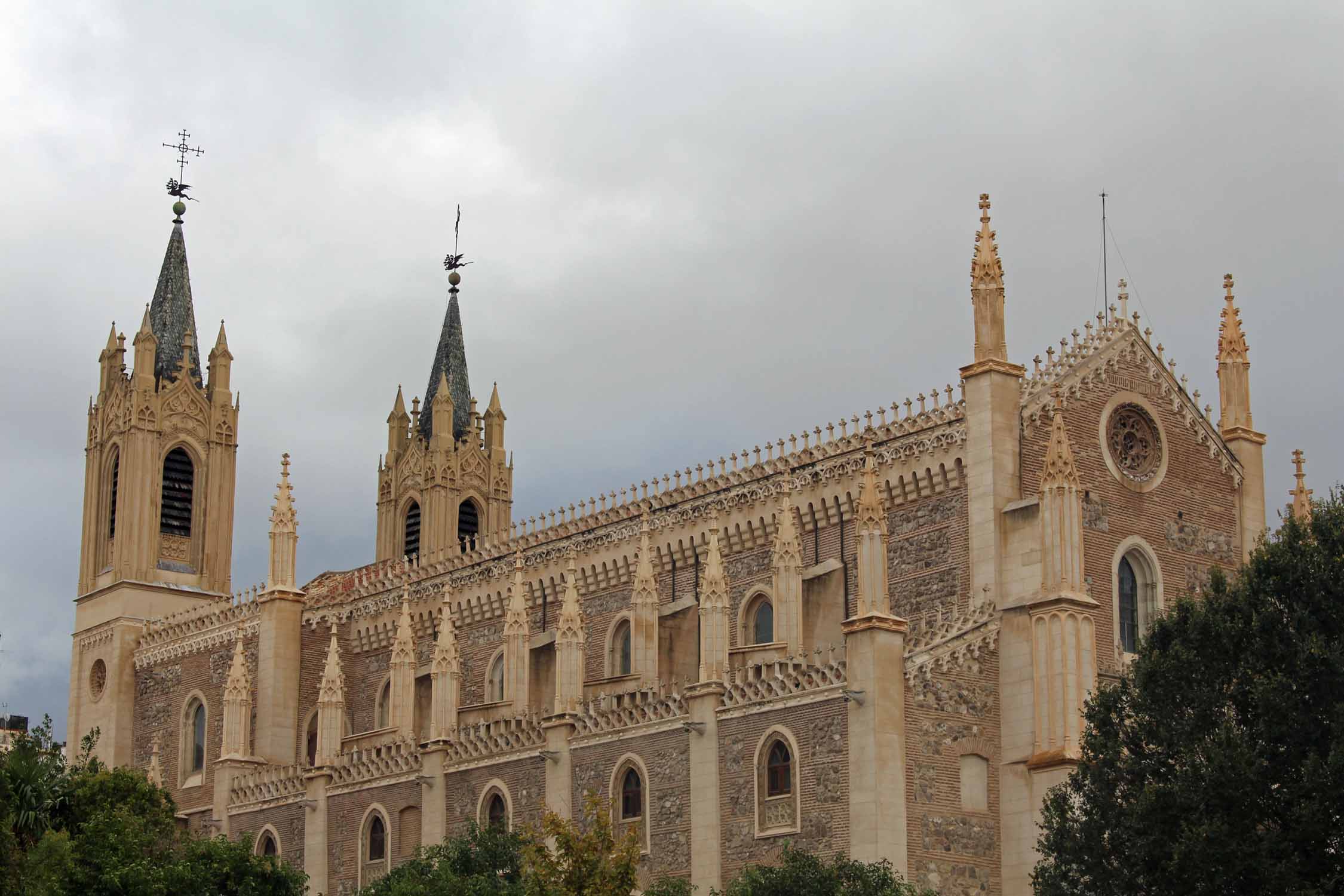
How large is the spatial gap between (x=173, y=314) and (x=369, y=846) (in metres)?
27.5

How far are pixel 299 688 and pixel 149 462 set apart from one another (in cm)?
1170

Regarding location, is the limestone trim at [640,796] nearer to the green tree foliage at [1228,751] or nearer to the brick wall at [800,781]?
the brick wall at [800,781]

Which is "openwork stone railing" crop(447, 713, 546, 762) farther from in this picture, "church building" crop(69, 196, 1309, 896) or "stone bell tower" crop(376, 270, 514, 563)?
"stone bell tower" crop(376, 270, 514, 563)

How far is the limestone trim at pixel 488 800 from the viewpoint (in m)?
55.4

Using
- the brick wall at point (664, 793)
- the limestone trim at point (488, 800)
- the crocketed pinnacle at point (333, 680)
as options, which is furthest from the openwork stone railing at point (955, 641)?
the crocketed pinnacle at point (333, 680)

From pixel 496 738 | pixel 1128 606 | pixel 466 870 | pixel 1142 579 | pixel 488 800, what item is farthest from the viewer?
pixel 496 738

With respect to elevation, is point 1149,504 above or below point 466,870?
above

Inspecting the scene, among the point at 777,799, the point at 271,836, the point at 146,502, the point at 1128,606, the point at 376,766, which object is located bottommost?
the point at 777,799

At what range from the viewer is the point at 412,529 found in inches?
3297

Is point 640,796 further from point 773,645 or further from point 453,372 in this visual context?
point 453,372

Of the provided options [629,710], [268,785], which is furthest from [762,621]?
[268,785]

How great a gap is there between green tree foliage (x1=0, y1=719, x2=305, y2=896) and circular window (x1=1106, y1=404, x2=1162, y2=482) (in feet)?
72.9

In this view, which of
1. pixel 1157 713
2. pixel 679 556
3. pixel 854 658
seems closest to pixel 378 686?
pixel 679 556

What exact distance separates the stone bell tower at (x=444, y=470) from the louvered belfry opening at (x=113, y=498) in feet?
34.3
